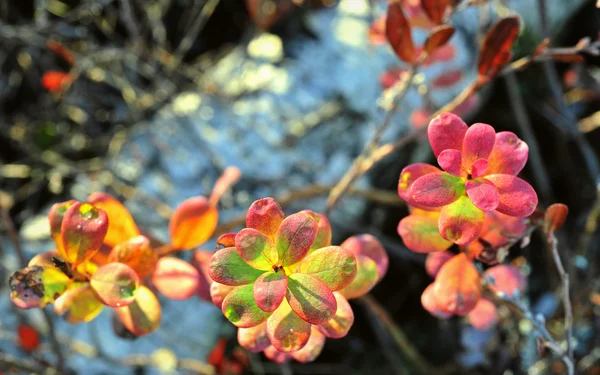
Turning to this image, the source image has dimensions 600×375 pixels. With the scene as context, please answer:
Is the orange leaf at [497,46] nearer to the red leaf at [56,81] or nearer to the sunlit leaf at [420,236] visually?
the sunlit leaf at [420,236]

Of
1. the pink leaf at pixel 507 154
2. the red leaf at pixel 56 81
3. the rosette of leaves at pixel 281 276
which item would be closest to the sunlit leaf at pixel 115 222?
the rosette of leaves at pixel 281 276

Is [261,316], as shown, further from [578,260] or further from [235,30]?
[235,30]

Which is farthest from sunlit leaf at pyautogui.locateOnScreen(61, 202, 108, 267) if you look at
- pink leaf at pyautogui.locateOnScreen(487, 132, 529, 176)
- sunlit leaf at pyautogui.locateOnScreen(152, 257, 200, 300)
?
pink leaf at pyautogui.locateOnScreen(487, 132, 529, 176)

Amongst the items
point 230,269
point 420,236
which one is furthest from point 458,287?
point 230,269

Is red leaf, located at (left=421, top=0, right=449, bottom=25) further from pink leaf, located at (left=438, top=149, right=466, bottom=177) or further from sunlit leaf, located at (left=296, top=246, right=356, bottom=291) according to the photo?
sunlit leaf, located at (left=296, top=246, right=356, bottom=291)

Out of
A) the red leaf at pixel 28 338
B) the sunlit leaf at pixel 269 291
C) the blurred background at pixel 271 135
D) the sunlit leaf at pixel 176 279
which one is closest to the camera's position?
the sunlit leaf at pixel 269 291

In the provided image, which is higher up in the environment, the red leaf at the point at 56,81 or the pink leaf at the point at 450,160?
the red leaf at the point at 56,81

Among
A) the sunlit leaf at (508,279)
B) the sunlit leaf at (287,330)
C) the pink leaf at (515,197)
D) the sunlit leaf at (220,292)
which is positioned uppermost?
the sunlit leaf at (220,292)

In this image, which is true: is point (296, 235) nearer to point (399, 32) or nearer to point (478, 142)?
point (478, 142)
